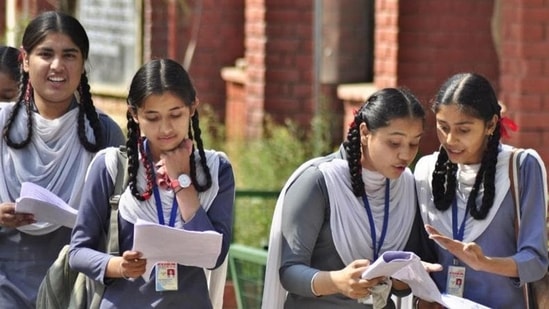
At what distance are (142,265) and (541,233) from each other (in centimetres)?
136

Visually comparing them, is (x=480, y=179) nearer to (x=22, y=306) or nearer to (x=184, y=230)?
(x=184, y=230)

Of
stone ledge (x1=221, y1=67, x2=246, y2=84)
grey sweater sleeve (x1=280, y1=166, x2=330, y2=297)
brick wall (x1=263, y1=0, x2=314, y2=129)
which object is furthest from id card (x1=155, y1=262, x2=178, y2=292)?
stone ledge (x1=221, y1=67, x2=246, y2=84)

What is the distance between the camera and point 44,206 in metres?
6.64

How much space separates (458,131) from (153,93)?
105 cm

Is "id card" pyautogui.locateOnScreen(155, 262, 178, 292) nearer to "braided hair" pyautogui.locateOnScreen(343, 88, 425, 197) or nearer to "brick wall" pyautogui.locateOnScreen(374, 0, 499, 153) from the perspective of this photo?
"braided hair" pyautogui.locateOnScreen(343, 88, 425, 197)

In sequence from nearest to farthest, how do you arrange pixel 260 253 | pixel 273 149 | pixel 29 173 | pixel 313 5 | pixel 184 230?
pixel 184 230, pixel 29 173, pixel 260 253, pixel 273 149, pixel 313 5

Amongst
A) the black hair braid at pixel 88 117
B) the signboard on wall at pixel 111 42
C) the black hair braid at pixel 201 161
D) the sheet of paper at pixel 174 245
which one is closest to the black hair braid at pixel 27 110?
the black hair braid at pixel 88 117

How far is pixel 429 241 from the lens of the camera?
634cm

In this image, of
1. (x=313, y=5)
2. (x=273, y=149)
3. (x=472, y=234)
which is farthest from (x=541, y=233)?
(x=313, y=5)

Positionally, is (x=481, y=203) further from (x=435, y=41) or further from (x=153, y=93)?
(x=435, y=41)

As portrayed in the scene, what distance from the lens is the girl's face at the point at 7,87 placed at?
767 centimetres

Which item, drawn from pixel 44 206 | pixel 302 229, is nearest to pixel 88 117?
pixel 44 206

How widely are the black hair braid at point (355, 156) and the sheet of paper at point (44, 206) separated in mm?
1066

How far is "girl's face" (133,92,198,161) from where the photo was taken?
243 inches
